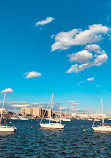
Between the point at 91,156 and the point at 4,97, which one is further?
the point at 4,97

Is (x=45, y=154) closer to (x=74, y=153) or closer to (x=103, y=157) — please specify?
(x=74, y=153)

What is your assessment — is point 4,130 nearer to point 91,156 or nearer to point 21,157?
point 21,157

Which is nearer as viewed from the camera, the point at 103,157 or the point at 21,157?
the point at 21,157

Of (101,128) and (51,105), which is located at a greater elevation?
(51,105)

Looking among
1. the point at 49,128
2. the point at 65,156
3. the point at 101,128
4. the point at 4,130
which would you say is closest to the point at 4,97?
the point at 4,130

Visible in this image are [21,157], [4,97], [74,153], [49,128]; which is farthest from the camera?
[49,128]

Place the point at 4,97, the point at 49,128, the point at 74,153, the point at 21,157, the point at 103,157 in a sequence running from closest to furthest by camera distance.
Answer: the point at 21,157 < the point at 103,157 < the point at 74,153 < the point at 4,97 < the point at 49,128

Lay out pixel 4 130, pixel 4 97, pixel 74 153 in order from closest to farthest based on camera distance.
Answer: pixel 74 153 < pixel 4 130 < pixel 4 97

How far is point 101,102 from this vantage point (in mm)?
102312

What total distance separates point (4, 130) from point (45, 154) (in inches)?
1484

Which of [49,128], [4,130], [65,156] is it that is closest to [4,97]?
[4,130]

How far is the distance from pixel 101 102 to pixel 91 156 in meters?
68.2

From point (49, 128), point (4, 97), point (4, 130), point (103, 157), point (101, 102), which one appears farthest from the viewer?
point (101, 102)

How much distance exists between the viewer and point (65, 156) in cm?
3619
